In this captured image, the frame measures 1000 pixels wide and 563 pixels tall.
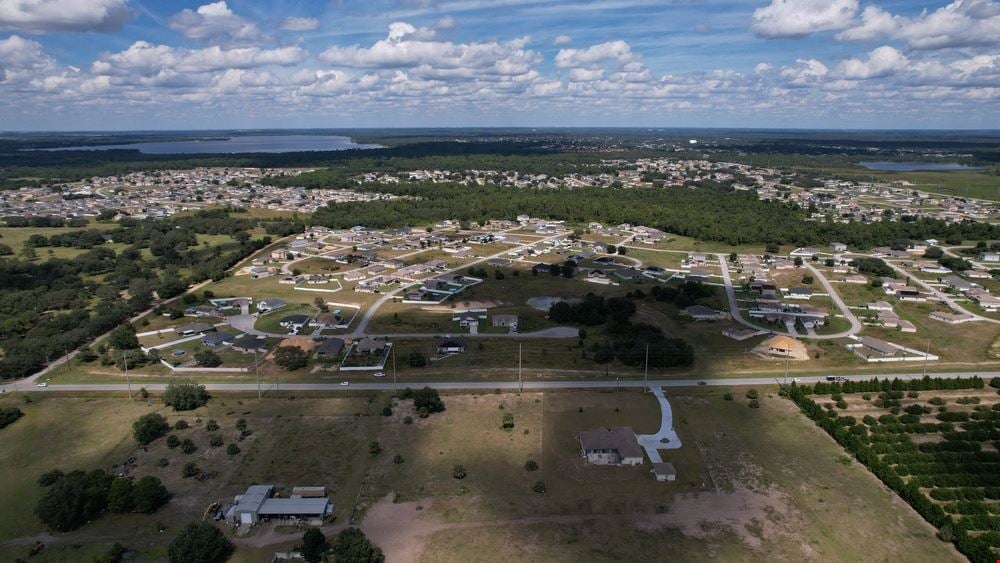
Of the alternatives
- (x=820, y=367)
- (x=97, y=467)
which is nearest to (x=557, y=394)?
(x=820, y=367)

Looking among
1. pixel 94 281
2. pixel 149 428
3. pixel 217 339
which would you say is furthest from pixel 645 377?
pixel 94 281

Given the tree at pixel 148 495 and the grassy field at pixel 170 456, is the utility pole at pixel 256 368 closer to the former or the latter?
the grassy field at pixel 170 456

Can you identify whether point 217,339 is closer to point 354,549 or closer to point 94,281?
point 94,281

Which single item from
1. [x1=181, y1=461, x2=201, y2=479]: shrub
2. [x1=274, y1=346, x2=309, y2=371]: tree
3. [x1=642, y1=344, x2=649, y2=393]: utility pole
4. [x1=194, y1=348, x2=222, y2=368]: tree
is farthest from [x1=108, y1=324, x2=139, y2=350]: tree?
[x1=642, y1=344, x2=649, y2=393]: utility pole

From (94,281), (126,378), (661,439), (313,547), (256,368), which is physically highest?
(94,281)

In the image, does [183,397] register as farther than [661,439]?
Yes

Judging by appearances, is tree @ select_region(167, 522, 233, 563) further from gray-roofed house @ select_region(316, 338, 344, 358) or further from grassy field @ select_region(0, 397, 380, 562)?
gray-roofed house @ select_region(316, 338, 344, 358)
